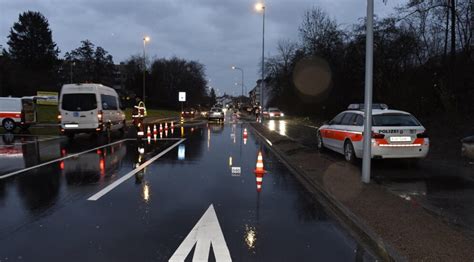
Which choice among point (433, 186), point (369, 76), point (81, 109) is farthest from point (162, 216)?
point (81, 109)

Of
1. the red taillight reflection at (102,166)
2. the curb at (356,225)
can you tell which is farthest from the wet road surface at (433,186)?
the red taillight reflection at (102,166)

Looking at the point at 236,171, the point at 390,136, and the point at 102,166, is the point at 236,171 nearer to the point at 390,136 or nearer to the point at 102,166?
the point at 102,166

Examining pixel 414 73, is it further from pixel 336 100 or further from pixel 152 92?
pixel 152 92

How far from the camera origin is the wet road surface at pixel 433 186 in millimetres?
6686

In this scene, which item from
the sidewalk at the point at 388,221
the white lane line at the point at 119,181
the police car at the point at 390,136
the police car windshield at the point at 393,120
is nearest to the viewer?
the sidewalk at the point at 388,221

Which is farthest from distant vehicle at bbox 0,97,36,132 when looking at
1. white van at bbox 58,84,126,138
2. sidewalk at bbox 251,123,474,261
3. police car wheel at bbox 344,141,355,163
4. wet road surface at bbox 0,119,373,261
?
sidewalk at bbox 251,123,474,261

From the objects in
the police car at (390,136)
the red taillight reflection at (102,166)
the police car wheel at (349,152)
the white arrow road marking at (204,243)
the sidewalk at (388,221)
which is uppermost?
the police car at (390,136)

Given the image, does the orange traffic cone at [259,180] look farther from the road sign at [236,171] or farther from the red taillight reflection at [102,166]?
the red taillight reflection at [102,166]

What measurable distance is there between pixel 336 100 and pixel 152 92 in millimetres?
60188

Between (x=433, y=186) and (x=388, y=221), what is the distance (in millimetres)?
3581

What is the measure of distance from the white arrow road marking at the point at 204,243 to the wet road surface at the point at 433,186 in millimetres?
3337

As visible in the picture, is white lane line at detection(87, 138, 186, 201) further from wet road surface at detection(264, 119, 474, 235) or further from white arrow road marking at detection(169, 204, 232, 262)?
wet road surface at detection(264, 119, 474, 235)

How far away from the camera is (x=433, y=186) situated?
343 inches

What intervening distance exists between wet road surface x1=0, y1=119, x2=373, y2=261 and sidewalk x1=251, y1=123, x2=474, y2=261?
0.85 ft
